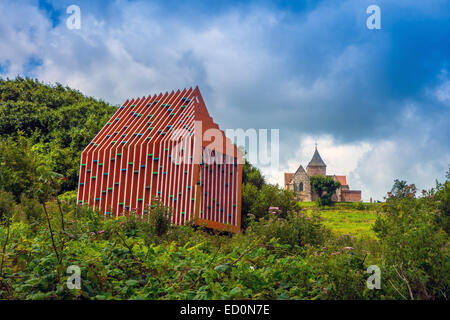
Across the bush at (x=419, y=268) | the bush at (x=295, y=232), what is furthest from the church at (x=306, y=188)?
the bush at (x=419, y=268)

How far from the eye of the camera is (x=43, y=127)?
918 inches

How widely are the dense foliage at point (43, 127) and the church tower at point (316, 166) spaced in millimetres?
49162

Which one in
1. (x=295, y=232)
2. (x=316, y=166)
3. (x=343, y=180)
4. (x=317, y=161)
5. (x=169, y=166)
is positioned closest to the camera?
(x=295, y=232)

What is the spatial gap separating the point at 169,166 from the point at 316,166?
206 ft

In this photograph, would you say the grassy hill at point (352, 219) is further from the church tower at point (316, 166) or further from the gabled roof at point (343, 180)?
the church tower at point (316, 166)

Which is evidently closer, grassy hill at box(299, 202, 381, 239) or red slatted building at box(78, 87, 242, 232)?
red slatted building at box(78, 87, 242, 232)

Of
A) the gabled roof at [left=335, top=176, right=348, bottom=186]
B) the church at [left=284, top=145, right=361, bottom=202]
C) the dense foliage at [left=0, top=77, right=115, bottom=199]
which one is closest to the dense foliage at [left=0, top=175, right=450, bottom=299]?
the dense foliage at [left=0, top=77, right=115, bottom=199]

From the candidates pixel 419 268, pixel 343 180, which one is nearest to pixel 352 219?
pixel 419 268

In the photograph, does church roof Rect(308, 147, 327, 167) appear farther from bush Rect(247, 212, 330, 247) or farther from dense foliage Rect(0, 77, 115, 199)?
bush Rect(247, 212, 330, 247)

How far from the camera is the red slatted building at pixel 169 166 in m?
10.6

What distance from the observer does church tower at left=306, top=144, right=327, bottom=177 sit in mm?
70750

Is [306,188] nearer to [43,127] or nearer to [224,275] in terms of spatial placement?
[43,127]

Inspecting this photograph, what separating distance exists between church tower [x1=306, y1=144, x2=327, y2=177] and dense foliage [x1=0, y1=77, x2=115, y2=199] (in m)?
49.2

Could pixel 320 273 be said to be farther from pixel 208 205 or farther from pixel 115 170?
pixel 115 170
